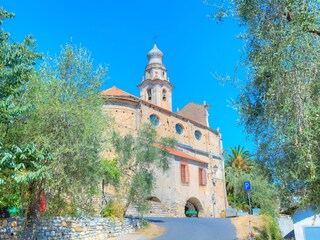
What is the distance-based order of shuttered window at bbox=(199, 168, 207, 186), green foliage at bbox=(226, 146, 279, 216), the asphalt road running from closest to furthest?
the asphalt road < green foliage at bbox=(226, 146, 279, 216) < shuttered window at bbox=(199, 168, 207, 186)

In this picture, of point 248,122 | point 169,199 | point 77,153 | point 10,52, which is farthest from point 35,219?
point 169,199

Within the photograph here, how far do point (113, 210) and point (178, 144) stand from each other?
1852cm

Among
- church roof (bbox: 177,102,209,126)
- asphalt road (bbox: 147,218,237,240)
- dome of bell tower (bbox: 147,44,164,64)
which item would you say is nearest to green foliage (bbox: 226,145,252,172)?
church roof (bbox: 177,102,209,126)

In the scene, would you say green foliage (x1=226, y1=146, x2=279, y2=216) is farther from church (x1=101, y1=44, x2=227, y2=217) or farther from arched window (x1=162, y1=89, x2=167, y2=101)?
arched window (x1=162, y1=89, x2=167, y2=101)

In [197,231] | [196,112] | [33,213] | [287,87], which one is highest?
[196,112]

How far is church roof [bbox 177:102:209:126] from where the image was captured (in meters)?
46.9

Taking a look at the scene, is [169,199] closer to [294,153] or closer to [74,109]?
[74,109]

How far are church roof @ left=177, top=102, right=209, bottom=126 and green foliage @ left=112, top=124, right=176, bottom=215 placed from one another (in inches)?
1009

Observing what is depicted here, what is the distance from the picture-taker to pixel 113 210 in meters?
19.8

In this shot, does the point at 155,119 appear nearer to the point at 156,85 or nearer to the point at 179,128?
the point at 179,128

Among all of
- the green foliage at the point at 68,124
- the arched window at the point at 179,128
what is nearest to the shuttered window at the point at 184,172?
the arched window at the point at 179,128

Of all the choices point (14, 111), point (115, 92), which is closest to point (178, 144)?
point (115, 92)

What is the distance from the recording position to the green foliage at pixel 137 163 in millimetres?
20000

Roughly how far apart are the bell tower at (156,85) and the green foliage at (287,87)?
37.5m
